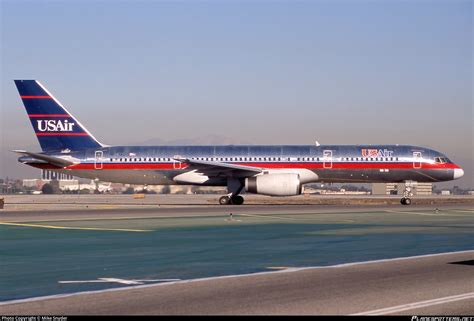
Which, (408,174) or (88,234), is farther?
(408,174)

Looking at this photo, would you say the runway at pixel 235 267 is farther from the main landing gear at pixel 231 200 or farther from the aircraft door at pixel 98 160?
the aircraft door at pixel 98 160

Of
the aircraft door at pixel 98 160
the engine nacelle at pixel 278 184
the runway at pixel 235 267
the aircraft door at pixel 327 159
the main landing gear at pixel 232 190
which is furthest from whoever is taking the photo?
Result: the aircraft door at pixel 98 160

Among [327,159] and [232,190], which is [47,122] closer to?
[232,190]

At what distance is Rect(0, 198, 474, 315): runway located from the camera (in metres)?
11.5

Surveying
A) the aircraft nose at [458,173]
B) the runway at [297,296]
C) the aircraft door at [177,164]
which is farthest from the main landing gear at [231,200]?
the runway at [297,296]

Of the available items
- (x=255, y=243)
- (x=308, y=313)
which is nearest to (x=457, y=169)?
(x=255, y=243)

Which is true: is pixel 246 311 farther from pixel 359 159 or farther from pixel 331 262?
pixel 359 159

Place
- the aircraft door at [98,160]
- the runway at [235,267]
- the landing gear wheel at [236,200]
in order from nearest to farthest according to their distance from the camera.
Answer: the runway at [235,267] < the landing gear wheel at [236,200] < the aircraft door at [98,160]

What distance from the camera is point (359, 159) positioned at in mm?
52188

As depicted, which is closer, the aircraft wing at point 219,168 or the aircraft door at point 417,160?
the aircraft wing at point 219,168

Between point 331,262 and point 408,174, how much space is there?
120 feet

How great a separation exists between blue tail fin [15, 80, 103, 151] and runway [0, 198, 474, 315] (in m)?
24.0

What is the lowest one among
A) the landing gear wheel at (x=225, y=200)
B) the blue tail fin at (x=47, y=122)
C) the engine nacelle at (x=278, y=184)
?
the landing gear wheel at (x=225, y=200)

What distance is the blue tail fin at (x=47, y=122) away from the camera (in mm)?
54688
